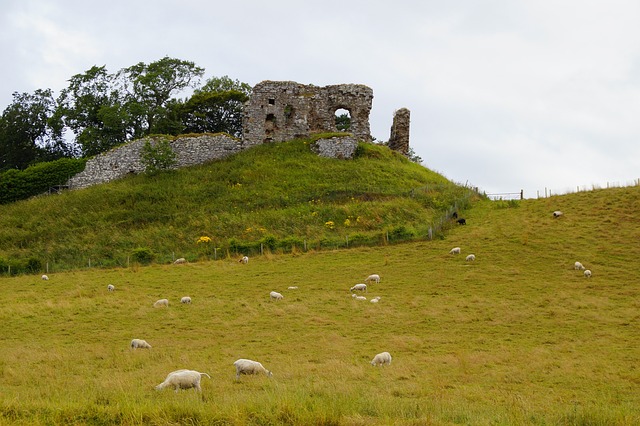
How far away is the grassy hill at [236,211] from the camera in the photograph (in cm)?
3825

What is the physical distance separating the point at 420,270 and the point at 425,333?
31.7 feet

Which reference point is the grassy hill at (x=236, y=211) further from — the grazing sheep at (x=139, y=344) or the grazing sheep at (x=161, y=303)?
the grazing sheep at (x=139, y=344)

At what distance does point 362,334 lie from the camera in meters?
21.9

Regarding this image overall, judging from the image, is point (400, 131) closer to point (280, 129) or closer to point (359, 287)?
point (280, 129)

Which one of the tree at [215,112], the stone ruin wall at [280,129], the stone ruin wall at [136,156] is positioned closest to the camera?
the stone ruin wall at [136,156]

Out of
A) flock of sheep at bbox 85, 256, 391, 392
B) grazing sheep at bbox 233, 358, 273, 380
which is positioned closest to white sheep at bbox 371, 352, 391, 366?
flock of sheep at bbox 85, 256, 391, 392

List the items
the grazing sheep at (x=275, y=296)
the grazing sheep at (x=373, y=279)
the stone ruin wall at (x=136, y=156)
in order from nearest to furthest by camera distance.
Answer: the grazing sheep at (x=275, y=296) < the grazing sheep at (x=373, y=279) < the stone ruin wall at (x=136, y=156)

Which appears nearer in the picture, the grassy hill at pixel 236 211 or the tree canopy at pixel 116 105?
the grassy hill at pixel 236 211

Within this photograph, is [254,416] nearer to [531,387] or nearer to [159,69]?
[531,387]

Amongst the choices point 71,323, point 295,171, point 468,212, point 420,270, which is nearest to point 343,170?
point 295,171

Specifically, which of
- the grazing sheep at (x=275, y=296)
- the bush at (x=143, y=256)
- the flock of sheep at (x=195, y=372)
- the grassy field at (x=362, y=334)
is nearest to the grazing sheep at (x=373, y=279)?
the grassy field at (x=362, y=334)

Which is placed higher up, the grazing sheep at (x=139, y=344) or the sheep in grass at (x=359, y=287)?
the sheep in grass at (x=359, y=287)

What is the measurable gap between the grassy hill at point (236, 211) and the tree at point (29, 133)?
51.1 feet

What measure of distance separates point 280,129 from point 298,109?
6.78 feet
